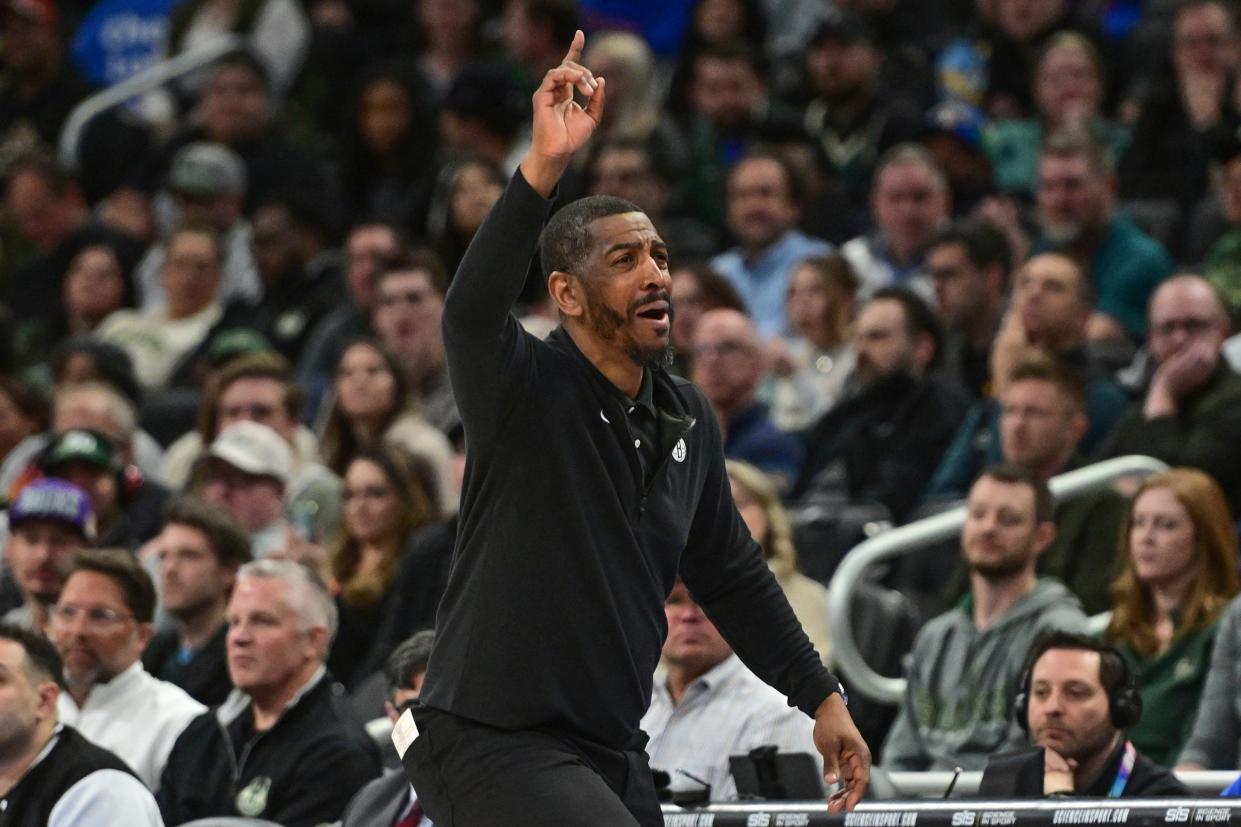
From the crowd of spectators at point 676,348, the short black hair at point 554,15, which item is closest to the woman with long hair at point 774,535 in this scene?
the crowd of spectators at point 676,348

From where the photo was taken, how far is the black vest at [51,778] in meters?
5.48

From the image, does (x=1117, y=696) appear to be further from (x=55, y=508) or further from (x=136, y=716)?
(x=55, y=508)

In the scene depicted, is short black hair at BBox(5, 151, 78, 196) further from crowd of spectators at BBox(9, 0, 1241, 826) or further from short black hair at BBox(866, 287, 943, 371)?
short black hair at BBox(866, 287, 943, 371)

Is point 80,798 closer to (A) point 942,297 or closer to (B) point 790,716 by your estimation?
(B) point 790,716

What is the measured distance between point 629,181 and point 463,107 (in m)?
1.37

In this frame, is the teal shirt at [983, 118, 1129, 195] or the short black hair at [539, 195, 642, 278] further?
the teal shirt at [983, 118, 1129, 195]

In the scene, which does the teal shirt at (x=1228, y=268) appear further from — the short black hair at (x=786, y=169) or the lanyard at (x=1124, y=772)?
the lanyard at (x=1124, y=772)

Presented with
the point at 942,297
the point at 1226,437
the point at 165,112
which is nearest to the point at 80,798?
the point at 1226,437

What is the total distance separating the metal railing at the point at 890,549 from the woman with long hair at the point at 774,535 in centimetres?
10

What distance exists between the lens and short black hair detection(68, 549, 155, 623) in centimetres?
664

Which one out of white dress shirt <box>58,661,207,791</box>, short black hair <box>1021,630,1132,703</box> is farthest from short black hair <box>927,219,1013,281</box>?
white dress shirt <box>58,661,207,791</box>

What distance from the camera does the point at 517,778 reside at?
3797 millimetres

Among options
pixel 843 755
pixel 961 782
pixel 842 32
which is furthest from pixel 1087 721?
pixel 842 32

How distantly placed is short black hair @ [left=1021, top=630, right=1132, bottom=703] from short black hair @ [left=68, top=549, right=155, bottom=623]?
97.9 inches
